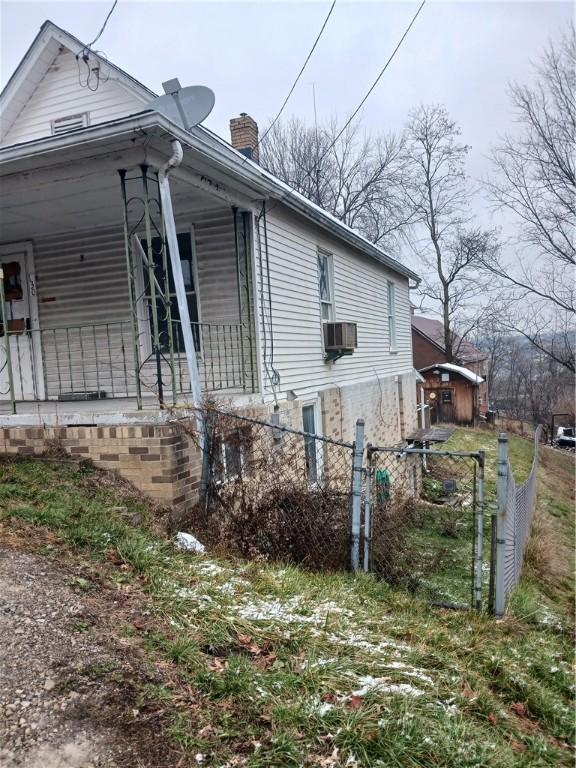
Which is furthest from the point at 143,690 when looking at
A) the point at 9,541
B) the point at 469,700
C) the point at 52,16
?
the point at 52,16

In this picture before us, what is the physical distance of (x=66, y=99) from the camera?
9156 millimetres

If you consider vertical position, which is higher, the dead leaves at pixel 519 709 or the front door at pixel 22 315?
the front door at pixel 22 315

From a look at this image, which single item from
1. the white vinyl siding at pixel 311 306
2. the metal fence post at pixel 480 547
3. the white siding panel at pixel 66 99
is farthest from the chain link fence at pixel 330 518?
the white siding panel at pixel 66 99

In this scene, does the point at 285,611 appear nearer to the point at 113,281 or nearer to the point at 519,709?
the point at 519,709

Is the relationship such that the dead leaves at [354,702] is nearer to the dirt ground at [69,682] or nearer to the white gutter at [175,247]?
the dirt ground at [69,682]

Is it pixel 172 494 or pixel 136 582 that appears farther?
pixel 172 494

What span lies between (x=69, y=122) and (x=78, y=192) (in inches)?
169

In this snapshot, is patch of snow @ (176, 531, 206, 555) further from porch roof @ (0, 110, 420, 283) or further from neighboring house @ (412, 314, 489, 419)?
neighboring house @ (412, 314, 489, 419)

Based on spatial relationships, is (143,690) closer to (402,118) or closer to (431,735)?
(431,735)

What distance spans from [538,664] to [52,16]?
1105 cm

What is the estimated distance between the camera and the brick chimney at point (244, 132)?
35.1 feet

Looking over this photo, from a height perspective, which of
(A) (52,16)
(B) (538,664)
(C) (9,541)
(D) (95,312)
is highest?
(A) (52,16)

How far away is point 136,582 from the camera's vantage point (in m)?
3.50

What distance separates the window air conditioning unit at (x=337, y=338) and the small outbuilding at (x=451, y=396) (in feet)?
59.1
